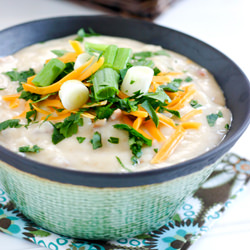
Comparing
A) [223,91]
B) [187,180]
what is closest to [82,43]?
[223,91]

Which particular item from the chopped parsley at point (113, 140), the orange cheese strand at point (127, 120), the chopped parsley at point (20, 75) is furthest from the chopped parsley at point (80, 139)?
the chopped parsley at point (20, 75)

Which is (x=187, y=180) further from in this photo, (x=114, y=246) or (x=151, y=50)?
(x=151, y=50)

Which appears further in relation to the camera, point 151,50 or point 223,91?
point 151,50

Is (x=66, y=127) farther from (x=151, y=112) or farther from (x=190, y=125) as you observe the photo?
(x=190, y=125)

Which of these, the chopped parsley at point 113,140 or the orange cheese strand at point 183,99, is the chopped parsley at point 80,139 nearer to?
the chopped parsley at point 113,140

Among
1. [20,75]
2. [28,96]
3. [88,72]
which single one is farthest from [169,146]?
[20,75]

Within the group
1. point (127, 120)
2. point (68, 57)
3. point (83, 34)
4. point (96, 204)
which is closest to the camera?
point (96, 204)
